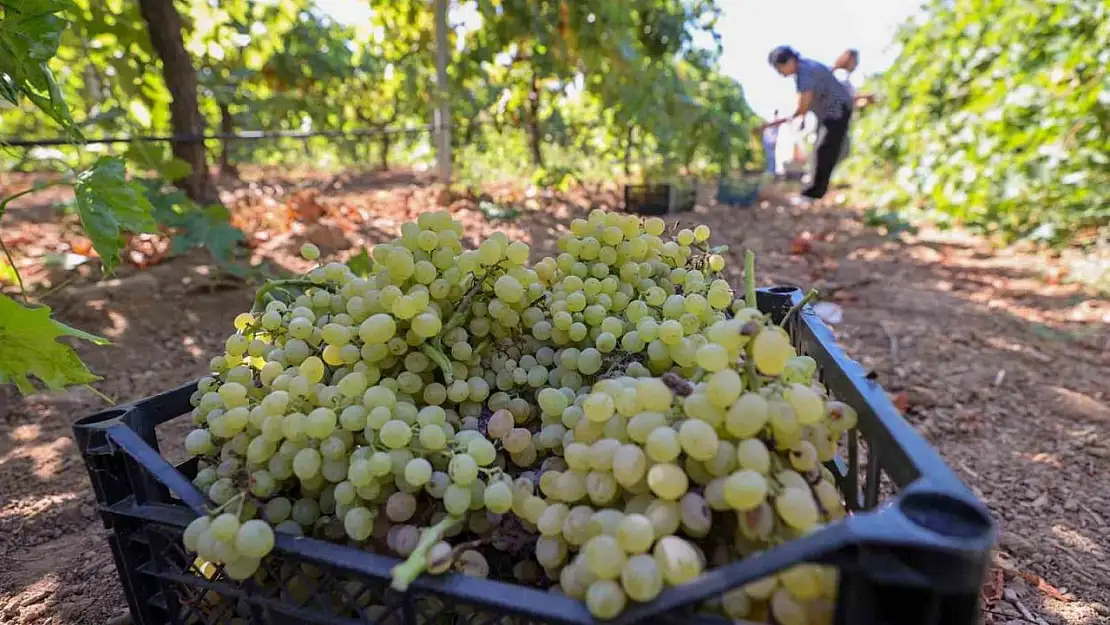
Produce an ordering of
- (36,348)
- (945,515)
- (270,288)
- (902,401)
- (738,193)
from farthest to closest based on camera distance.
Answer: (738,193), (902,401), (270,288), (36,348), (945,515)

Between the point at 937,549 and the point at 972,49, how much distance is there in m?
8.07

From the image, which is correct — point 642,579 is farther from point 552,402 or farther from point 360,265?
point 360,265

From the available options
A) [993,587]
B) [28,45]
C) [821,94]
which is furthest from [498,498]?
[821,94]

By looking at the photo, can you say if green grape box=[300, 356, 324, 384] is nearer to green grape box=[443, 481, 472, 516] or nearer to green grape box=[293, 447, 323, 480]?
green grape box=[293, 447, 323, 480]

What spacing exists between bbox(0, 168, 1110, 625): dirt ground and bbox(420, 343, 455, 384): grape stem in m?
0.77

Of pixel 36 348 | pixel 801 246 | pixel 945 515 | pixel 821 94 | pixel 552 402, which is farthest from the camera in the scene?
pixel 821 94

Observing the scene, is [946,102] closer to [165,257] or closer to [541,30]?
[541,30]

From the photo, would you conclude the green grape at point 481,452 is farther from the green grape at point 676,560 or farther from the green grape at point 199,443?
the green grape at point 199,443

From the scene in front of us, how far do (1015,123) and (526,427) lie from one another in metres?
6.27

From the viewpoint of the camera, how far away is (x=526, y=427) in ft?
2.99

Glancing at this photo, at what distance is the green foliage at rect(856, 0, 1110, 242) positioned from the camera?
15.9 feet

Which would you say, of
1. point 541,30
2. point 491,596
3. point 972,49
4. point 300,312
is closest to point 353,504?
point 491,596

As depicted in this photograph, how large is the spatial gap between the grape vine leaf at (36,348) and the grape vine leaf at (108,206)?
0.41m

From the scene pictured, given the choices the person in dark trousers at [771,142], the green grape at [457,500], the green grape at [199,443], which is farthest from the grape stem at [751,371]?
the person in dark trousers at [771,142]
